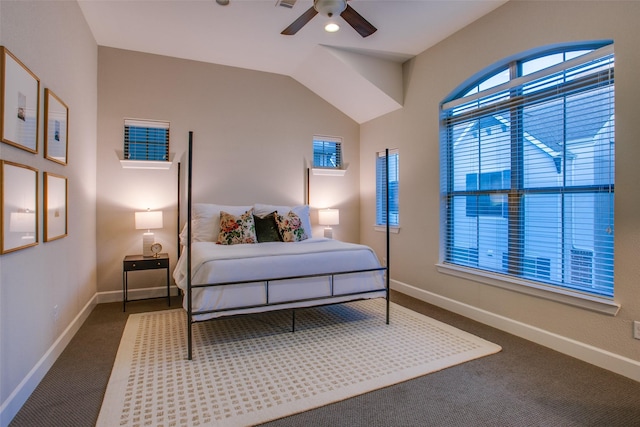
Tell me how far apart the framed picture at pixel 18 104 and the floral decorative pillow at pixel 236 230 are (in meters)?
1.94

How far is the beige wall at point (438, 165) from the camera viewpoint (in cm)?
242

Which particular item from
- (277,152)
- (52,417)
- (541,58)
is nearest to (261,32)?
(277,152)

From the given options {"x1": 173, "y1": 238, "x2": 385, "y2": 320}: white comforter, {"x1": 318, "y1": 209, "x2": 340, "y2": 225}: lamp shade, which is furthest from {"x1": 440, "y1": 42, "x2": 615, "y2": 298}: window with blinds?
{"x1": 318, "y1": 209, "x2": 340, "y2": 225}: lamp shade

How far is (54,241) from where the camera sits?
8.67 ft

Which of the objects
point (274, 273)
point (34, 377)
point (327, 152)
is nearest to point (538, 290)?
point (274, 273)

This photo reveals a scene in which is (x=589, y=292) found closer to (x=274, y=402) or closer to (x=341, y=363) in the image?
(x=341, y=363)

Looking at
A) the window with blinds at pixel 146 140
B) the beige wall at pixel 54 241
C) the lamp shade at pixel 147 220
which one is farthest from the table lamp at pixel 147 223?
the window with blinds at pixel 146 140

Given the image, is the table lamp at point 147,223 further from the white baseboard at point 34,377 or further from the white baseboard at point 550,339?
the white baseboard at point 550,339

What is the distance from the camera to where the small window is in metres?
5.38

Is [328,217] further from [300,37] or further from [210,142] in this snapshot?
[300,37]

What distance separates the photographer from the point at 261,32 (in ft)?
12.6

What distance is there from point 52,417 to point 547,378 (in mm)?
3093

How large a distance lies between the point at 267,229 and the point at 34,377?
8.01 ft

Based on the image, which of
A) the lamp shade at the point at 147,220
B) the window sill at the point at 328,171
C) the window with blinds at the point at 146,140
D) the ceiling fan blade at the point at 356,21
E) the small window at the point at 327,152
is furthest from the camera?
the small window at the point at 327,152
